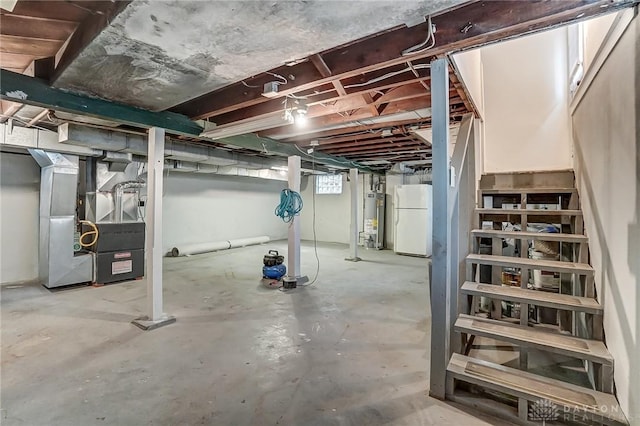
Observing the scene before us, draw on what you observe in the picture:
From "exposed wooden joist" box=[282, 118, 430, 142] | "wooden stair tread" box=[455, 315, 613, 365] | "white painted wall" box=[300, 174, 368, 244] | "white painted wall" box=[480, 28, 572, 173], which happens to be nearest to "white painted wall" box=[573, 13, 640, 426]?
"wooden stair tread" box=[455, 315, 613, 365]

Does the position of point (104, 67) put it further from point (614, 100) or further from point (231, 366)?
point (614, 100)

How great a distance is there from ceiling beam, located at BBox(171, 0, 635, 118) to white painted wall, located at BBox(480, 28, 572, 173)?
2325 mm

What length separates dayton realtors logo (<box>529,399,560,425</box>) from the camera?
1.59 metres

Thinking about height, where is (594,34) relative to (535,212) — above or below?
above

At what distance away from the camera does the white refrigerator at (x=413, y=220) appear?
284 inches

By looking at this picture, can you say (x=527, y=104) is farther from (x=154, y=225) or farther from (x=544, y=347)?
(x=154, y=225)

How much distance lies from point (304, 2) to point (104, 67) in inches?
59.6

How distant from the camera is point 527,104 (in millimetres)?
3520

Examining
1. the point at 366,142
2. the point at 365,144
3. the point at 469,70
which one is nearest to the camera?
the point at 469,70

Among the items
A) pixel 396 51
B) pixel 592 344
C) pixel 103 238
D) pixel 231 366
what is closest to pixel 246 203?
pixel 103 238

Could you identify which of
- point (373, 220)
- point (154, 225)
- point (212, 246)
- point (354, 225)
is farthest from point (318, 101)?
point (373, 220)

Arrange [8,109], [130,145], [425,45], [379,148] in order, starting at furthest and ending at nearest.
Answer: [379,148] < [130,145] < [8,109] < [425,45]

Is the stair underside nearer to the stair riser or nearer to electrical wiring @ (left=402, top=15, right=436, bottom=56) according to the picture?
the stair riser

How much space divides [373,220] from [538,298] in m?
6.39
